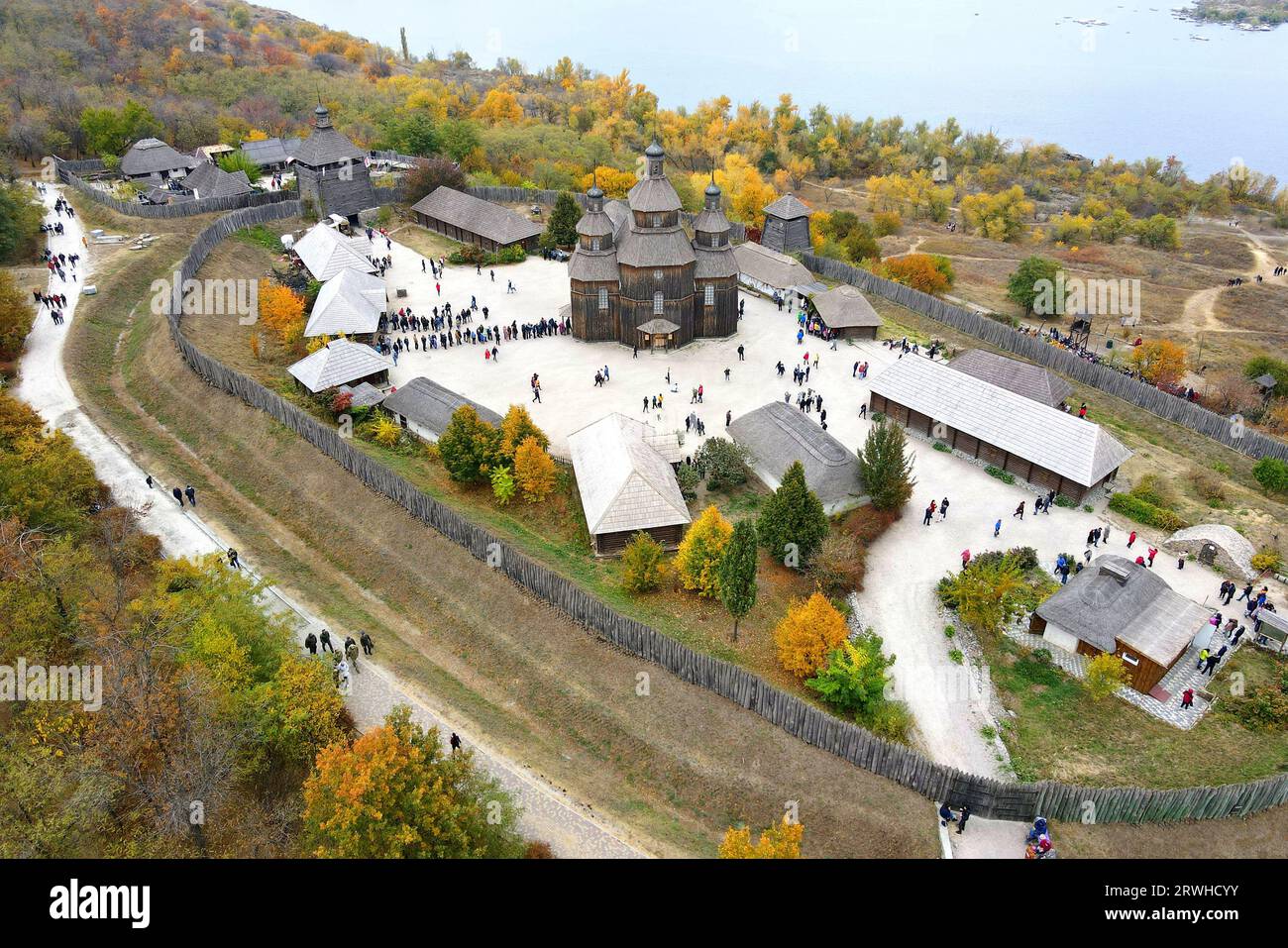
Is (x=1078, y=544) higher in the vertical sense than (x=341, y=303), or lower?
lower

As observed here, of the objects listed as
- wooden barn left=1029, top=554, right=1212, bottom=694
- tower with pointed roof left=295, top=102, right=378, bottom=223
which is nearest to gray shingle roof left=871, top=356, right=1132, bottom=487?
wooden barn left=1029, top=554, right=1212, bottom=694

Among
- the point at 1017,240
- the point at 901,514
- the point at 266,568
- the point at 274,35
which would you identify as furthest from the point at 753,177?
the point at 274,35

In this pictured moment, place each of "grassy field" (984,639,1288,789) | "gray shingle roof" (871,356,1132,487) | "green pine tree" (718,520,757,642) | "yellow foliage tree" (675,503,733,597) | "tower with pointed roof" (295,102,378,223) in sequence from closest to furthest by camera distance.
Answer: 1. "grassy field" (984,639,1288,789)
2. "green pine tree" (718,520,757,642)
3. "yellow foliage tree" (675,503,733,597)
4. "gray shingle roof" (871,356,1132,487)
5. "tower with pointed roof" (295,102,378,223)

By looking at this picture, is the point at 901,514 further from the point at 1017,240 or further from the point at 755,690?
the point at 1017,240

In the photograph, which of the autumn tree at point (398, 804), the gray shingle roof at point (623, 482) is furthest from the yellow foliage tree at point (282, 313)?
the autumn tree at point (398, 804)

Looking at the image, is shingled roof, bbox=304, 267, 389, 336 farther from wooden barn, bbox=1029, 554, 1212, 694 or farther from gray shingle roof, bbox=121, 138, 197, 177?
wooden barn, bbox=1029, 554, 1212, 694

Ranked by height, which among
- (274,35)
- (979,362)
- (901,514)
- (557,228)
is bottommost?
(901,514)
